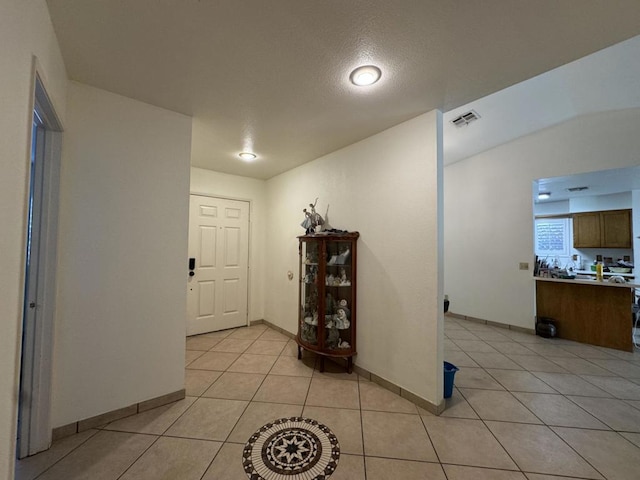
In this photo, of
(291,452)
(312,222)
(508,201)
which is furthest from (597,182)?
(291,452)

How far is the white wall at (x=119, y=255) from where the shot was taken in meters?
1.74

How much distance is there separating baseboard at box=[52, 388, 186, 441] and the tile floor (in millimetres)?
53

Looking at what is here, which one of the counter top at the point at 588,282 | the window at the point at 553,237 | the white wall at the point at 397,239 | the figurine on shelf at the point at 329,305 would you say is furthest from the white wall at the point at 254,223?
the window at the point at 553,237

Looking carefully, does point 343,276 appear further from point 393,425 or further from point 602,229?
point 602,229

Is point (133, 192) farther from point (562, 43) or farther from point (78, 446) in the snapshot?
point (562, 43)

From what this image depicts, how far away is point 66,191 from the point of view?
1728mm

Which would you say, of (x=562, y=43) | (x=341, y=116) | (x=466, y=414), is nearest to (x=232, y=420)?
(x=466, y=414)

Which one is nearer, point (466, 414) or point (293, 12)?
point (293, 12)

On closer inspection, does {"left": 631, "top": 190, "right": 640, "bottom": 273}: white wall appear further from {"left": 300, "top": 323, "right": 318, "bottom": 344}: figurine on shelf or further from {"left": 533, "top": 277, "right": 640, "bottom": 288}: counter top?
{"left": 300, "top": 323, "right": 318, "bottom": 344}: figurine on shelf

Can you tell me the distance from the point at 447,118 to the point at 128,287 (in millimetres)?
3919

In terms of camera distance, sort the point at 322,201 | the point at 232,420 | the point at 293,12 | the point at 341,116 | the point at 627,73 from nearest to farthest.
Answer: the point at 293,12, the point at 232,420, the point at 341,116, the point at 627,73, the point at 322,201

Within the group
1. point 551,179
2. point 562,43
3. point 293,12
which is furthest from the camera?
point 551,179

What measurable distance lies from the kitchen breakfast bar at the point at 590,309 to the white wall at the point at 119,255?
4.89 metres

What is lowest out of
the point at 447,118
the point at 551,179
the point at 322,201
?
the point at 322,201
